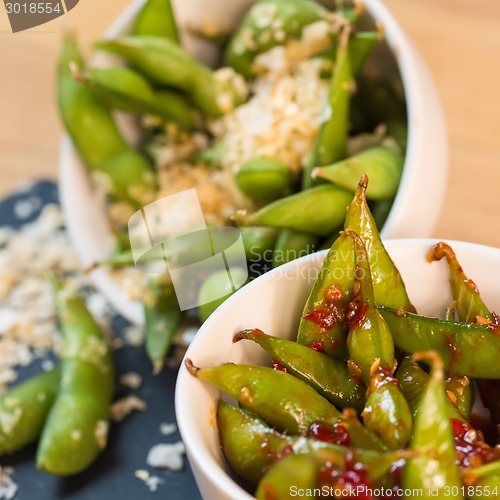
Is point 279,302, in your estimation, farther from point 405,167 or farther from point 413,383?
point 405,167

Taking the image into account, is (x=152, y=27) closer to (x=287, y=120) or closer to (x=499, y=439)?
(x=287, y=120)

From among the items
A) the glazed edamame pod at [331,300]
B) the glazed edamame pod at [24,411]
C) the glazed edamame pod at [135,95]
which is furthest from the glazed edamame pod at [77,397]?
the glazed edamame pod at [331,300]

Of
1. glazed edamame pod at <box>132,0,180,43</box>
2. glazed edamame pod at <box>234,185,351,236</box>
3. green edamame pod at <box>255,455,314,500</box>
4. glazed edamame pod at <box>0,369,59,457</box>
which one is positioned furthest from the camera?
glazed edamame pod at <box>132,0,180,43</box>

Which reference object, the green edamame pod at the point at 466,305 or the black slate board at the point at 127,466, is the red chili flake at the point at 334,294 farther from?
the black slate board at the point at 127,466

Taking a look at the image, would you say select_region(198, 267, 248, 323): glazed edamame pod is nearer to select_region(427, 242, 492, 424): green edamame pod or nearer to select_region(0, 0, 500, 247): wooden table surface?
select_region(427, 242, 492, 424): green edamame pod

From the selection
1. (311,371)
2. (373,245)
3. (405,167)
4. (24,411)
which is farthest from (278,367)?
(24,411)

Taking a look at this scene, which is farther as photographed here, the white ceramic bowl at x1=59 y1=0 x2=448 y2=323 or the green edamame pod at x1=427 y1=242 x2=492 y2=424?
the white ceramic bowl at x1=59 y1=0 x2=448 y2=323

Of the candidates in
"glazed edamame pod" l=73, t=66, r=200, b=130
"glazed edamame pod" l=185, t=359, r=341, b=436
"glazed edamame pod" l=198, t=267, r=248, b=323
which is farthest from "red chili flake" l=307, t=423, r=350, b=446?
"glazed edamame pod" l=73, t=66, r=200, b=130
